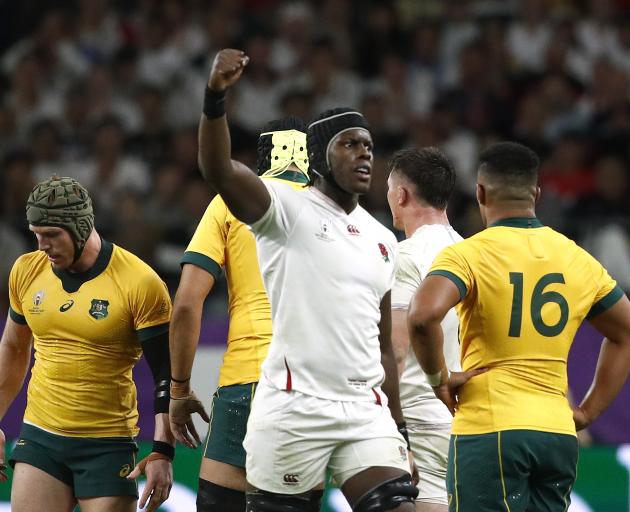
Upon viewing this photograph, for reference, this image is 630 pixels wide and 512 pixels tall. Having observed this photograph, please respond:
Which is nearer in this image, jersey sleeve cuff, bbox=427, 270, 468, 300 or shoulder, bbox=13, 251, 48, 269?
jersey sleeve cuff, bbox=427, 270, 468, 300

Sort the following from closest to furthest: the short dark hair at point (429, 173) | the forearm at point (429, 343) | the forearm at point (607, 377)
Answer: the forearm at point (429, 343) → the forearm at point (607, 377) → the short dark hair at point (429, 173)

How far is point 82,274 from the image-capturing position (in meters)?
5.57

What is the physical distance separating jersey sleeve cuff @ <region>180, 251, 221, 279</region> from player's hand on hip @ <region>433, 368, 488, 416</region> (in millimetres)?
1139

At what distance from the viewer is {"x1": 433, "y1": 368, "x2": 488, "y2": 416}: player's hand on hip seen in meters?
4.90

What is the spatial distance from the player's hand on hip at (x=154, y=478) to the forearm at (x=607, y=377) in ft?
6.29

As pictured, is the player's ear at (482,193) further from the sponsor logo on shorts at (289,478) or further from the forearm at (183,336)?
the sponsor logo on shorts at (289,478)

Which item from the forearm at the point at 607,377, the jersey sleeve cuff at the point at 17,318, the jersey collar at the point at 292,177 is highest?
the jersey collar at the point at 292,177

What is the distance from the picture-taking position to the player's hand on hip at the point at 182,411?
5387mm

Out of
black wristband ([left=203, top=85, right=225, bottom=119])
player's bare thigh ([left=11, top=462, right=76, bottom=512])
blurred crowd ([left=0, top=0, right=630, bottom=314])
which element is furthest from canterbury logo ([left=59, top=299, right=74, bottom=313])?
blurred crowd ([left=0, top=0, right=630, bottom=314])

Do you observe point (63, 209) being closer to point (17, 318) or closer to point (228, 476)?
point (17, 318)

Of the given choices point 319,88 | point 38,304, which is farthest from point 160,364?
point 319,88

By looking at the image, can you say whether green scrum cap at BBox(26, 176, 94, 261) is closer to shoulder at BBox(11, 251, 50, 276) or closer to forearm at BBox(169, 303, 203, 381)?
shoulder at BBox(11, 251, 50, 276)

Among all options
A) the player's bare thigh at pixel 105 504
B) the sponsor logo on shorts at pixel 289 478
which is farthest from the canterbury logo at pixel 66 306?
the sponsor logo on shorts at pixel 289 478

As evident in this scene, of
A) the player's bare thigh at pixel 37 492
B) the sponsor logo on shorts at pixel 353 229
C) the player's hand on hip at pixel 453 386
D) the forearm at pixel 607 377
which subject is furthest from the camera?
the player's bare thigh at pixel 37 492
